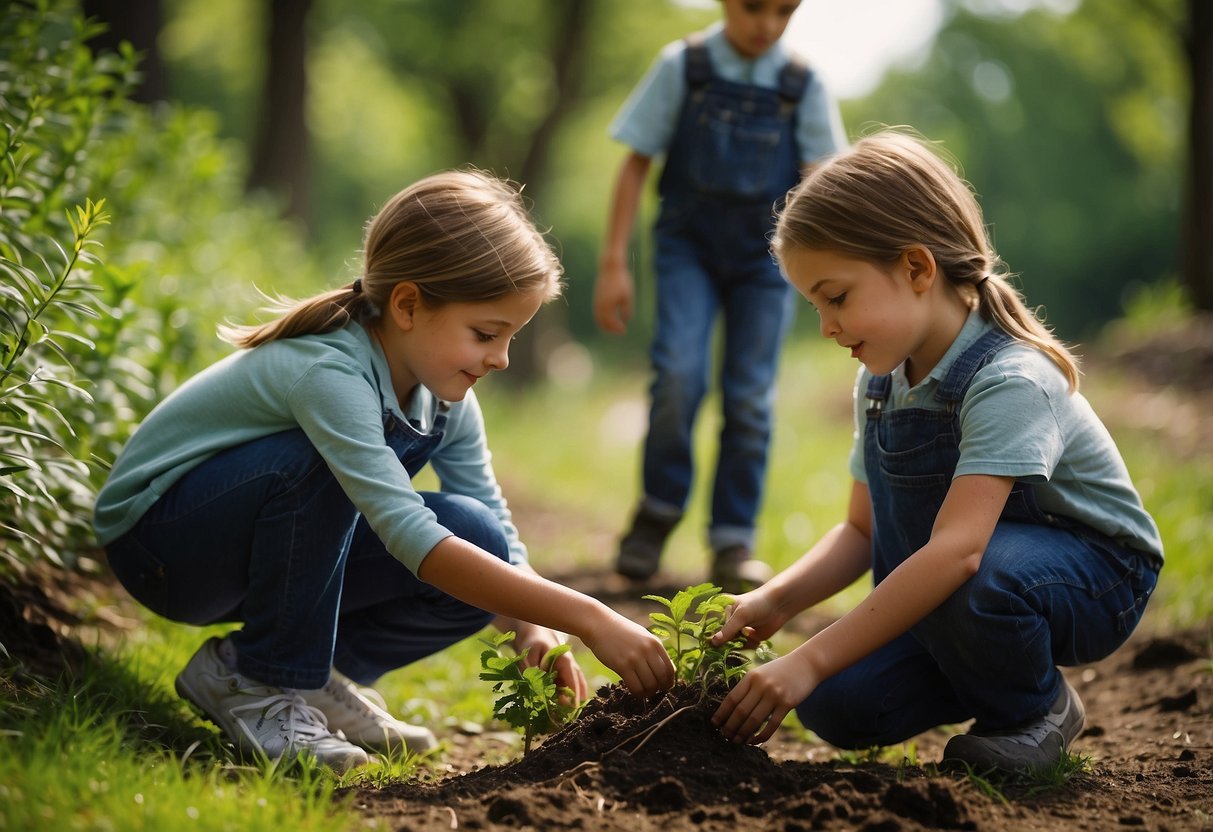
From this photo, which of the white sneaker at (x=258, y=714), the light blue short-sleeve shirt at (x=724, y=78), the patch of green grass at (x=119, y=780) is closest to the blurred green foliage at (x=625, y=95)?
the light blue short-sleeve shirt at (x=724, y=78)

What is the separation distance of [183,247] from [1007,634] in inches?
148

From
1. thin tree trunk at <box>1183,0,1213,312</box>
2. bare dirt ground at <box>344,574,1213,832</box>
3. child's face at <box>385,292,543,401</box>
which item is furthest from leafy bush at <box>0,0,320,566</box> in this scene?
thin tree trunk at <box>1183,0,1213,312</box>

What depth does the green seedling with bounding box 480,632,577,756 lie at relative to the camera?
2.14 meters

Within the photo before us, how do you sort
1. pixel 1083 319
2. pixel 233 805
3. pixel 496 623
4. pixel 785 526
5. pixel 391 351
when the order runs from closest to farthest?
pixel 233 805 → pixel 391 351 → pixel 496 623 → pixel 785 526 → pixel 1083 319

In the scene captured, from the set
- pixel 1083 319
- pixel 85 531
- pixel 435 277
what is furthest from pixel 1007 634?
pixel 1083 319

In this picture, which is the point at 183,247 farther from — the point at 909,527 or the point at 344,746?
the point at 909,527

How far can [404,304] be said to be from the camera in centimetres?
234

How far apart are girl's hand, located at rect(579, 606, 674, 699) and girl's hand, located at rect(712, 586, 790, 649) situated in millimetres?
193

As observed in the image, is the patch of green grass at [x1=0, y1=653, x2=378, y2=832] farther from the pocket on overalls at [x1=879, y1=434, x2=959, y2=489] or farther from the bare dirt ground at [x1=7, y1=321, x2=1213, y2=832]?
the pocket on overalls at [x1=879, y1=434, x2=959, y2=489]

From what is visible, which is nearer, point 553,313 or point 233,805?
point 233,805

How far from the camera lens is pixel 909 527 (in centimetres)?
240

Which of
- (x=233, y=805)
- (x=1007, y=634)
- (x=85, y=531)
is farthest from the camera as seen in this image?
(x=85, y=531)

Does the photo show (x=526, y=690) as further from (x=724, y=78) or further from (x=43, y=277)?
(x=724, y=78)

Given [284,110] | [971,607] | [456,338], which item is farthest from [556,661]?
[284,110]
